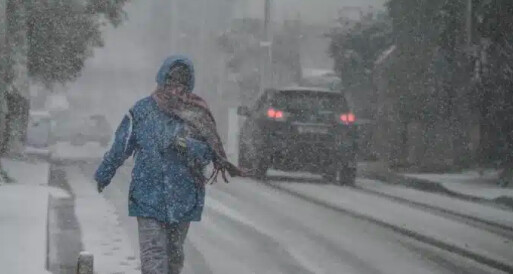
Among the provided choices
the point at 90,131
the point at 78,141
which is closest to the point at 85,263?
the point at 90,131

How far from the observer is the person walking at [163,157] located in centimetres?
611

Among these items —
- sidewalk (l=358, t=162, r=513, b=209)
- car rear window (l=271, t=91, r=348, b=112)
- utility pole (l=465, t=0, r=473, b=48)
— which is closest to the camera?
sidewalk (l=358, t=162, r=513, b=209)

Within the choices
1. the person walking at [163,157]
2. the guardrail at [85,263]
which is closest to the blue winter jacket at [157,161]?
the person walking at [163,157]

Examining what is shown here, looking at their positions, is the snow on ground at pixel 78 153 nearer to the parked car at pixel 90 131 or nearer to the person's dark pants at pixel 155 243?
the parked car at pixel 90 131

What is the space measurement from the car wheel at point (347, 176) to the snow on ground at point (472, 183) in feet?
5.20

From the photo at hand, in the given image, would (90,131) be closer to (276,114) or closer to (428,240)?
(276,114)

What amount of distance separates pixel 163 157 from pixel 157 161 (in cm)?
5

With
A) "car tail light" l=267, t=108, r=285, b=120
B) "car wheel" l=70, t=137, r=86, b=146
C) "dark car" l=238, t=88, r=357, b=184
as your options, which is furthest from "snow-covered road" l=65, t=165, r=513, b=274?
"car wheel" l=70, t=137, r=86, b=146

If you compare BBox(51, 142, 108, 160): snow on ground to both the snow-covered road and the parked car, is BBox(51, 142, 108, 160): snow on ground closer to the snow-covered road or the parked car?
the parked car

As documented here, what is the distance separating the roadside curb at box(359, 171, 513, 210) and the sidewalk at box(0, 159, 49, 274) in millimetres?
6891

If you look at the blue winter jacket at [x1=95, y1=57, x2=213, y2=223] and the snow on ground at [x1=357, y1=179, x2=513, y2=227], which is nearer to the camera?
the blue winter jacket at [x1=95, y1=57, x2=213, y2=223]

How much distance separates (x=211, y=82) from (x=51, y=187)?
5412 centimetres

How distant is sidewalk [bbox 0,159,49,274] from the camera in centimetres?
854

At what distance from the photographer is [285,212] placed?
14.8 metres
